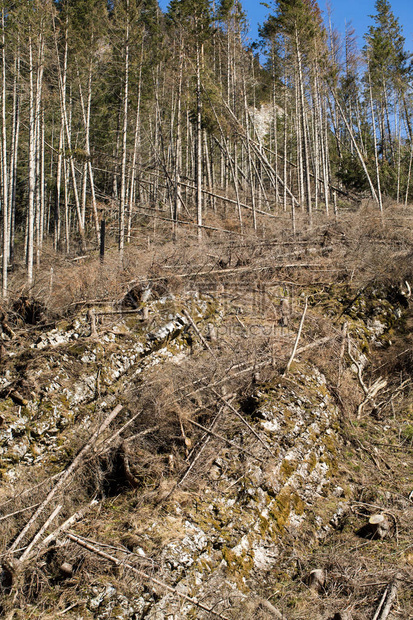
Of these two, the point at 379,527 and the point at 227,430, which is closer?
the point at 379,527

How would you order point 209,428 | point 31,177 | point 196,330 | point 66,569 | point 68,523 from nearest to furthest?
1. point 66,569
2. point 68,523
3. point 209,428
4. point 196,330
5. point 31,177

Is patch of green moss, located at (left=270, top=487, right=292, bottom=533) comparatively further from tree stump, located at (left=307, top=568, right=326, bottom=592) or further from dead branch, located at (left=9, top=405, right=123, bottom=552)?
dead branch, located at (left=9, top=405, right=123, bottom=552)

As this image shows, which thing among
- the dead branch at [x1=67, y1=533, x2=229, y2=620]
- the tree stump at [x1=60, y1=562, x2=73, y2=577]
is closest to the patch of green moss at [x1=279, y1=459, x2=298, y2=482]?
the dead branch at [x1=67, y1=533, x2=229, y2=620]

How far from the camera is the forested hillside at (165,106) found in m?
14.7

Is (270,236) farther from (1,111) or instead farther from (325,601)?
(325,601)

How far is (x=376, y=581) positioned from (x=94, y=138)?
24.5 m

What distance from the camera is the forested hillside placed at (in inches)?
578

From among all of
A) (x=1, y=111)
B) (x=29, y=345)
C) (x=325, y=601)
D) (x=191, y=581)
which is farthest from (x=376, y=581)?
(x=1, y=111)

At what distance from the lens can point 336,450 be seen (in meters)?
6.75

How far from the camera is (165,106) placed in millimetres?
24406

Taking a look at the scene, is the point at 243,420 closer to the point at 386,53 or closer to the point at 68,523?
the point at 68,523

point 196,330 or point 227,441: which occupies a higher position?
point 196,330

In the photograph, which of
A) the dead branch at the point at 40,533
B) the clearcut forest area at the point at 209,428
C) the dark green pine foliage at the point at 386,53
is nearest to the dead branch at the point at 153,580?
the clearcut forest area at the point at 209,428

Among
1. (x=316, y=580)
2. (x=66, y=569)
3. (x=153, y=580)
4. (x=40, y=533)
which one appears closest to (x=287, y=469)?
(x=316, y=580)
